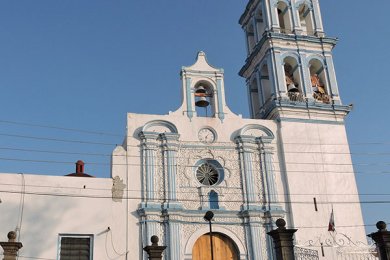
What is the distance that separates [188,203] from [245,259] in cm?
290

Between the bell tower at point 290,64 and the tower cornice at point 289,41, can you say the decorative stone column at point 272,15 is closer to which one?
the bell tower at point 290,64

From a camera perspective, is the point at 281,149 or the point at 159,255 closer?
the point at 159,255

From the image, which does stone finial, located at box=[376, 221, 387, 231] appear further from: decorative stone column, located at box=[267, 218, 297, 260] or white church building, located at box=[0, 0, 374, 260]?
white church building, located at box=[0, 0, 374, 260]

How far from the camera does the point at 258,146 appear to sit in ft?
70.4

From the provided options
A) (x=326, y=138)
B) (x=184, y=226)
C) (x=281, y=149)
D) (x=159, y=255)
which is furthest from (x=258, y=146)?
(x=159, y=255)

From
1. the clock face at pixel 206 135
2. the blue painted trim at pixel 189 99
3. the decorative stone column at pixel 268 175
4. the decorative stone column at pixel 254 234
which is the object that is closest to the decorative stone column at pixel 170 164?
the clock face at pixel 206 135

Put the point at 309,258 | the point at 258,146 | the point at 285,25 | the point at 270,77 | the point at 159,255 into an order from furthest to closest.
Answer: the point at 285,25
the point at 270,77
the point at 258,146
the point at 309,258
the point at 159,255

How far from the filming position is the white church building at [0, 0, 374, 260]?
1836 centimetres

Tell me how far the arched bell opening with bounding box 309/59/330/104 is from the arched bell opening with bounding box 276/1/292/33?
1995 mm

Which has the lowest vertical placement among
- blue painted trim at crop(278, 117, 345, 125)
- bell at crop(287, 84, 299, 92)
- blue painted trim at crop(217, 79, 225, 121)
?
blue painted trim at crop(278, 117, 345, 125)

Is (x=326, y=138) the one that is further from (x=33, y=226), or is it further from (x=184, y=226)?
(x=33, y=226)

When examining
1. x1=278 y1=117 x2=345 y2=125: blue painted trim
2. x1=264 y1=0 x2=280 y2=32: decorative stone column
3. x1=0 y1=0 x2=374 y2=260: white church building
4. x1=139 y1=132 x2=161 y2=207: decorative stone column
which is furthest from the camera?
x1=264 y1=0 x2=280 y2=32: decorative stone column

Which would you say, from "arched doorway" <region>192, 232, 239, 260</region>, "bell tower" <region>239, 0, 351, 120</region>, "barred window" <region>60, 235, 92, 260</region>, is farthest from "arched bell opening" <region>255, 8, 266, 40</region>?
"barred window" <region>60, 235, 92, 260</region>

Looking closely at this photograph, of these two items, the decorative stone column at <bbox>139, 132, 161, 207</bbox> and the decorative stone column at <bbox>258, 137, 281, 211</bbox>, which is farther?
the decorative stone column at <bbox>258, 137, 281, 211</bbox>
